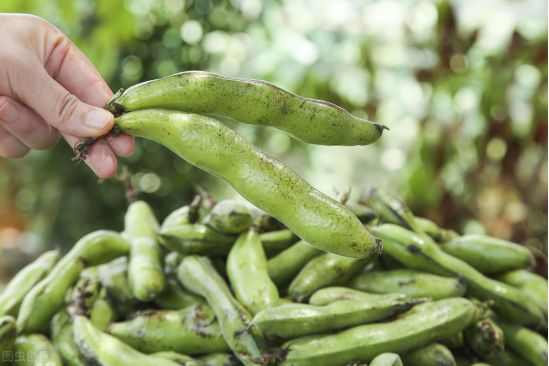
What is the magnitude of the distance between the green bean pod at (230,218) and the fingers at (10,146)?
632 mm

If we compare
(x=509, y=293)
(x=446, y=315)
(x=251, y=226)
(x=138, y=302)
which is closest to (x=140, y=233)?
(x=138, y=302)

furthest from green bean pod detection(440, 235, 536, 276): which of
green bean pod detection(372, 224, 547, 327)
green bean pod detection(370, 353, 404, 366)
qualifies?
green bean pod detection(370, 353, 404, 366)

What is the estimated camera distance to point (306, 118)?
0.99 meters

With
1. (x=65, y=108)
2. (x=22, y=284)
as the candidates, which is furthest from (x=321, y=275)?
(x=22, y=284)

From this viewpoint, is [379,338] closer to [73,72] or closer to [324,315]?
[324,315]

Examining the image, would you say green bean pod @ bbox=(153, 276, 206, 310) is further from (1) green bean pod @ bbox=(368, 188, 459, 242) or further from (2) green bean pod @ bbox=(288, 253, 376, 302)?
(1) green bean pod @ bbox=(368, 188, 459, 242)

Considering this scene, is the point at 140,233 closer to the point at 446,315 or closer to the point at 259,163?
the point at 259,163

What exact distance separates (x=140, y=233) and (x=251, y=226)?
422 millimetres

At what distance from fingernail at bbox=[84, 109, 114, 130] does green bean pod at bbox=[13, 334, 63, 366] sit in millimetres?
700

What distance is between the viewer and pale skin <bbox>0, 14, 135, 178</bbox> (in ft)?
3.22

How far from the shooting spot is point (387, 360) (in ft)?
3.18

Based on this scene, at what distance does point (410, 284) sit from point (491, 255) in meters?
0.37

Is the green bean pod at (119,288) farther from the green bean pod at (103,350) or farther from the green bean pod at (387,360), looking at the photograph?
the green bean pod at (387,360)

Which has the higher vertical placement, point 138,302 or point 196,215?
point 196,215
